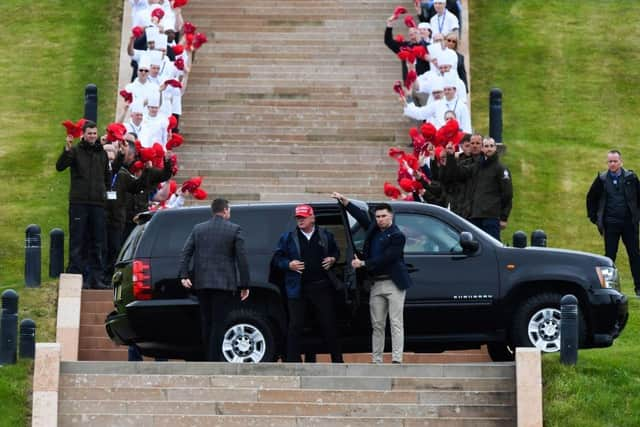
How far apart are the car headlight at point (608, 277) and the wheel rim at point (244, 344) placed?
134 inches

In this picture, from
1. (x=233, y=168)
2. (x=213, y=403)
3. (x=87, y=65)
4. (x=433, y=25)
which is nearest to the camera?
(x=213, y=403)

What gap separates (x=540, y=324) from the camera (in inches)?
815

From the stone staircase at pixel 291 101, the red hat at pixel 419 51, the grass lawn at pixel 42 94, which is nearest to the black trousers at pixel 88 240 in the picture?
the grass lawn at pixel 42 94

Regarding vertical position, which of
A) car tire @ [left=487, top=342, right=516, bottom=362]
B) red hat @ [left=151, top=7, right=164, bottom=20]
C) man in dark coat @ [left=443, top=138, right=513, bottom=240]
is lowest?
car tire @ [left=487, top=342, right=516, bottom=362]

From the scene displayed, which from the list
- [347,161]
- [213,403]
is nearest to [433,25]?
[347,161]

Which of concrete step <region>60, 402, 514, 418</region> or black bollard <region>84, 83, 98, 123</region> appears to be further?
black bollard <region>84, 83, 98, 123</region>

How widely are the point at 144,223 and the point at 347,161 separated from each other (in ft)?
33.9

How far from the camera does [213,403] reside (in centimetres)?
1914

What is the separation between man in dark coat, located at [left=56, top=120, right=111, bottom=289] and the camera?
2408 centimetres

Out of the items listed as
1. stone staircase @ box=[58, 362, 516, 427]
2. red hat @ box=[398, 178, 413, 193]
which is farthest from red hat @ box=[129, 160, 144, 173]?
stone staircase @ box=[58, 362, 516, 427]

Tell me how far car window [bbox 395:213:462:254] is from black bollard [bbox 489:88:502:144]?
1075 cm

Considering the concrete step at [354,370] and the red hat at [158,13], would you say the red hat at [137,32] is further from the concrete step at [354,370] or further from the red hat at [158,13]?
the concrete step at [354,370]

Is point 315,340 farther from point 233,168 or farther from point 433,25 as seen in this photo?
point 433,25

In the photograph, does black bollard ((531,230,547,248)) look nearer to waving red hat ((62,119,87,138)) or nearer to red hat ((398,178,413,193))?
red hat ((398,178,413,193))
